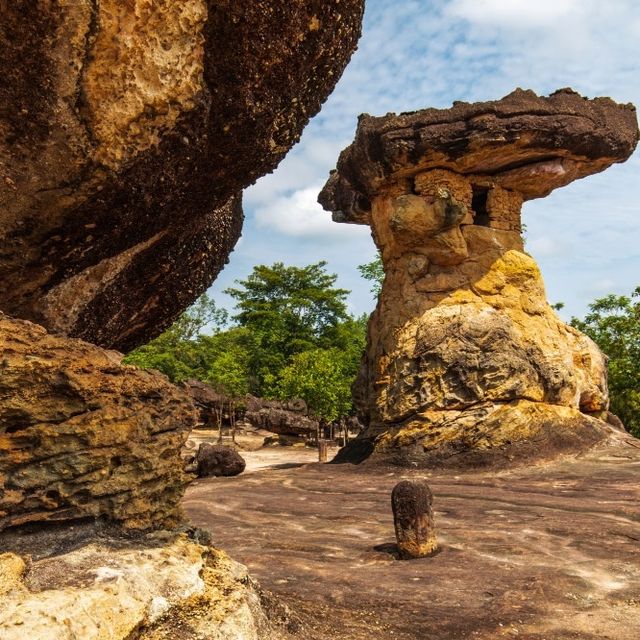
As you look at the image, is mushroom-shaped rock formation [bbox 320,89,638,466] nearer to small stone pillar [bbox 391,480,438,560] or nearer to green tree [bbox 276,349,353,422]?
small stone pillar [bbox 391,480,438,560]

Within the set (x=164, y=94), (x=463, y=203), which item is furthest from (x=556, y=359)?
(x=164, y=94)

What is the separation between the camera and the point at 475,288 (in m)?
18.7

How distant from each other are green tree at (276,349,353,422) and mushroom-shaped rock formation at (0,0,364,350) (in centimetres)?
2426

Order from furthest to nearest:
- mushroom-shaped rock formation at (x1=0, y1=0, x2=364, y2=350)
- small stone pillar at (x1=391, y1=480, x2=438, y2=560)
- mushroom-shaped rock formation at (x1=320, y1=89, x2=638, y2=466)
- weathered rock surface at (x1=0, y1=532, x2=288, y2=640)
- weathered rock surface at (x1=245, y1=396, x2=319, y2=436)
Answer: weathered rock surface at (x1=245, y1=396, x2=319, y2=436), mushroom-shaped rock formation at (x1=320, y1=89, x2=638, y2=466), small stone pillar at (x1=391, y1=480, x2=438, y2=560), mushroom-shaped rock formation at (x1=0, y1=0, x2=364, y2=350), weathered rock surface at (x1=0, y1=532, x2=288, y2=640)

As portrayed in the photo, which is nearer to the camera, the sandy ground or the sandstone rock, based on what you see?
the sandstone rock

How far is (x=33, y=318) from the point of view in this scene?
527cm

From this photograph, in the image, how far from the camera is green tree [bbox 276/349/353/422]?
29469 mm

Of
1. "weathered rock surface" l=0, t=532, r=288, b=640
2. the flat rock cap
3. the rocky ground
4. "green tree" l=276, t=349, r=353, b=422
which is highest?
the flat rock cap

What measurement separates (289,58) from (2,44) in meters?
1.88

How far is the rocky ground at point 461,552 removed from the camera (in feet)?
18.5

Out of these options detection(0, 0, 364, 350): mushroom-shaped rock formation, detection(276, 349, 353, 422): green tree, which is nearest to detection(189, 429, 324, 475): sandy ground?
detection(276, 349, 353, 422): green tree

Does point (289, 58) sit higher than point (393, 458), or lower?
higher

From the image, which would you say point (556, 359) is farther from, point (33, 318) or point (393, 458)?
point (33, 318)

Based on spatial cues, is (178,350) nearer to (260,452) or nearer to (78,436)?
(260,452)
